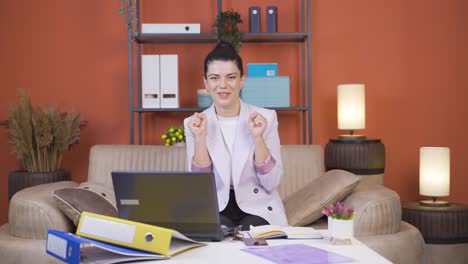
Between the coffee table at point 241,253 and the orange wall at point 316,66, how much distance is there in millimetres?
2685

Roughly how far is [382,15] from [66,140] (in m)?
2.32

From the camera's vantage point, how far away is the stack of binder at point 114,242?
1715 millimetres

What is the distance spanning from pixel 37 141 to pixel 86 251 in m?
2.33

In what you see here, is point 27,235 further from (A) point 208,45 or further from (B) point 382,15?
(B) point 382,15

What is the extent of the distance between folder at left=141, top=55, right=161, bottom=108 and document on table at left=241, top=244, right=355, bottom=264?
2530 mm

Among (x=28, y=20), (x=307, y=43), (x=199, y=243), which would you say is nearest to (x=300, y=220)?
(x=199, y=243)

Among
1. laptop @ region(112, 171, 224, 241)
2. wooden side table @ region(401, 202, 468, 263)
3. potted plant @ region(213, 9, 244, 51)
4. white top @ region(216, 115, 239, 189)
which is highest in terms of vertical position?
potted plant @ region(213, 9, 244, 51)

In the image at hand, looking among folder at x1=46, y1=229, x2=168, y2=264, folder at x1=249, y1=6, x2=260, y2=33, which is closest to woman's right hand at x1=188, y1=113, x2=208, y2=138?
folder at x1=46, y1=229, x2=168, y2=264

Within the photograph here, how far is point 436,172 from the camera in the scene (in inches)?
156

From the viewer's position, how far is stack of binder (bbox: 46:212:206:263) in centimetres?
171

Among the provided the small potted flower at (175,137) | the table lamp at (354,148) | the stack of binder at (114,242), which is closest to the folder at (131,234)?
the stack of binder at (114,242)

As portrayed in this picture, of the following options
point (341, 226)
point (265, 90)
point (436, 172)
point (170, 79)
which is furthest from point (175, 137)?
point (341, 226)

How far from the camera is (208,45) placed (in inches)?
182

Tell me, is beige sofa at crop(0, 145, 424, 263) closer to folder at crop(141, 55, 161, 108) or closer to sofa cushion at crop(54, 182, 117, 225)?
sofa cushion at crop(54, 182, 117, 225)
